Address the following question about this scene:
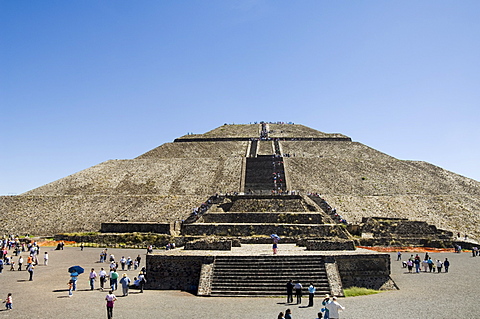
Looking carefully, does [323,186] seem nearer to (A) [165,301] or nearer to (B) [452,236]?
(B) [452,236]

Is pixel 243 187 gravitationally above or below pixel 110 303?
above

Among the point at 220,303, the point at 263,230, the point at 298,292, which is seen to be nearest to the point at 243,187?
the point at 263,230

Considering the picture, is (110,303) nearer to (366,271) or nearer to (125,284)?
(125,284)

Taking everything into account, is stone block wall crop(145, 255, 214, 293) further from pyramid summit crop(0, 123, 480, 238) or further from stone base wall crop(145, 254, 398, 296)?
pyramid summit crop(0, 123, 480, 238)

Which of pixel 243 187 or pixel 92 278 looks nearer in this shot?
pixel 92 278

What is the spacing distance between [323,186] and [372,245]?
14718mm

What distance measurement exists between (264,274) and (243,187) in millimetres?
26320

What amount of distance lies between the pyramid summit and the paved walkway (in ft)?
54.6

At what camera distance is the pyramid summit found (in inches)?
1328

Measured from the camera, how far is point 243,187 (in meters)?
40.4

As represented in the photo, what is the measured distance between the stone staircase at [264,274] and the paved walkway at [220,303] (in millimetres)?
707

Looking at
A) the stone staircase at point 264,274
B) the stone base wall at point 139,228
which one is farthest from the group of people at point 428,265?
the stone base wall at point 139,228

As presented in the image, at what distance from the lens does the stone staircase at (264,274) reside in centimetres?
1335

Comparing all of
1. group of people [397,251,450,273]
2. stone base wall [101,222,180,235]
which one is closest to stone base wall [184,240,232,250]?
group of people [397,251,450,273]
